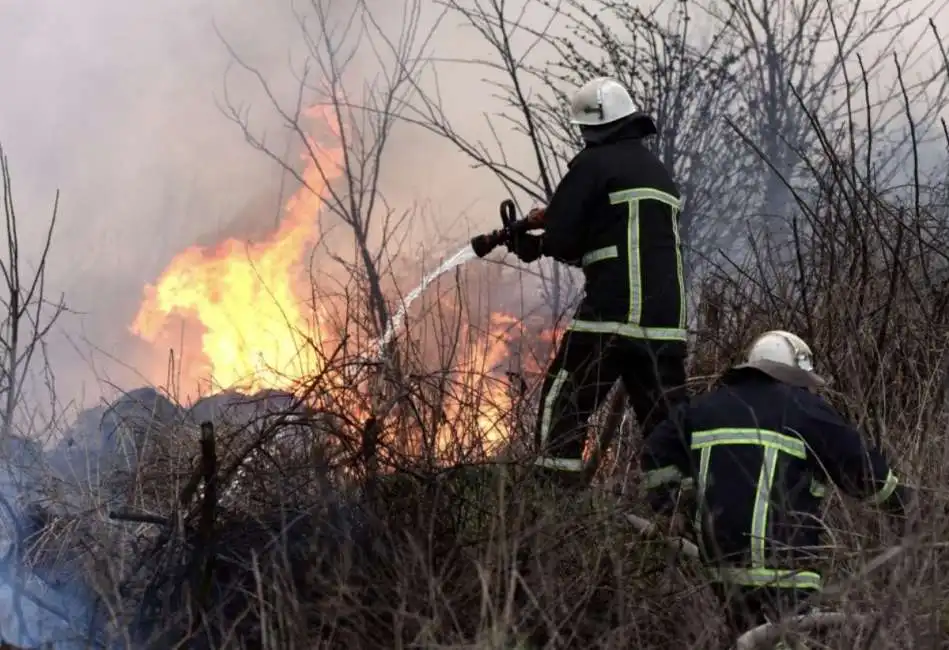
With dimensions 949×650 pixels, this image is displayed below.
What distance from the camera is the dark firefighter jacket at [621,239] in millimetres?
4906

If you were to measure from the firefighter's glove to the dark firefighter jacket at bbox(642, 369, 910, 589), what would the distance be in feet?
5.08

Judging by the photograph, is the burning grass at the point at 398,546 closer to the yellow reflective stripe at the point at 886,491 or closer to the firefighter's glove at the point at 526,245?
the yellow reflective stripe at the point at 886,491

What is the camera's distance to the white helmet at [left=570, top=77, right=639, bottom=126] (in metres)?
5.02

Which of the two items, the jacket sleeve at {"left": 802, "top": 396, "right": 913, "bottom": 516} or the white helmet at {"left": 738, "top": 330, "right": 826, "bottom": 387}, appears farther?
the white helmet at {"left": 738, "top": 330, "right": 826, "bottom": 387}

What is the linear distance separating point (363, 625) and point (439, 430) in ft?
2.48

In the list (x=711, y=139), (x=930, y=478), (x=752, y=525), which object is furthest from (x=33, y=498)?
(x=711, y=139)

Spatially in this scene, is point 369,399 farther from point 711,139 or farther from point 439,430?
point 711,139

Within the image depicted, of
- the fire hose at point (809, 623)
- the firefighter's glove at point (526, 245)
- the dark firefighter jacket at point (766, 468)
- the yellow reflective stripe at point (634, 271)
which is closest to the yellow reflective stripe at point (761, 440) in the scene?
the dark firefighter jacket at point (766, 468)

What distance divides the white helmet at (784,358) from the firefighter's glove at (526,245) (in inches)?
54.2

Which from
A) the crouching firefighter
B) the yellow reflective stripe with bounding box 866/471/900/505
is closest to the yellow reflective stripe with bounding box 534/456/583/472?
the crouching firefighter

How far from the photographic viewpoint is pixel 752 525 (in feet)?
11.6

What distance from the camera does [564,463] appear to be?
459 centimetres

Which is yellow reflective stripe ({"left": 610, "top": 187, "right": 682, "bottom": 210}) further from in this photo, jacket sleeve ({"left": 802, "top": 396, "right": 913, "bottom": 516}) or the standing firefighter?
jacket sleeve ({"left": 802, "top": 396, "right": 913, "bottom": 516})

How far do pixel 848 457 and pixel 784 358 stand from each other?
1.52 feet
